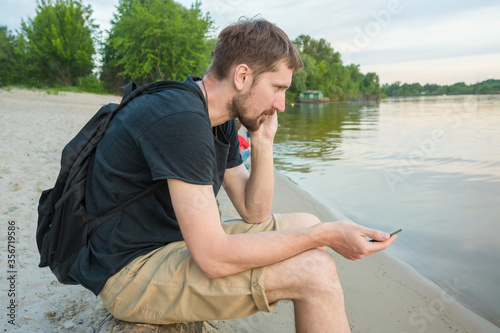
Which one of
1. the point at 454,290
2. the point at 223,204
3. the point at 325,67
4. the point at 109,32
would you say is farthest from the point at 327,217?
the point at 325,67

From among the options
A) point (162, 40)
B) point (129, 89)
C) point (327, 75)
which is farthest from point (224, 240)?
point (327, 75)

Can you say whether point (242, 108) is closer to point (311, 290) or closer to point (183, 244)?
point (183, 244)

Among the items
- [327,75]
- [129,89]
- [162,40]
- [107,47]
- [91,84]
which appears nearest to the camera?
[129,89]

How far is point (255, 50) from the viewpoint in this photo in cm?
205

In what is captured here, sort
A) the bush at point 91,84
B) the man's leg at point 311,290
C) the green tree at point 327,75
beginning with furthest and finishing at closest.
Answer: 1. the green tree at point 327,75
2. the bush at point 91,84
3. the man's leg at point 311,290

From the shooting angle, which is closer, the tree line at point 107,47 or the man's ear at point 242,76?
the man's ear at point 242,76

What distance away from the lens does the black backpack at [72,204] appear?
1772mm

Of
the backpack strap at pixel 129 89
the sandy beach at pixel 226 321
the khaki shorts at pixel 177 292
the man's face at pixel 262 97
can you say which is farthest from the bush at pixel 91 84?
the khaki shorts at pixel 177 292

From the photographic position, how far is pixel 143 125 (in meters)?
Answer: 1.68

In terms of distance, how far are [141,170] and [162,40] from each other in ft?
123

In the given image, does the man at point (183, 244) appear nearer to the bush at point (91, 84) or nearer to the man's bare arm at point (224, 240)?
the man's bare arm at point (224, 240)

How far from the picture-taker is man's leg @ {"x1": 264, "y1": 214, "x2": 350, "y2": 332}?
5.21ft

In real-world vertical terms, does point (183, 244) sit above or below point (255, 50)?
below

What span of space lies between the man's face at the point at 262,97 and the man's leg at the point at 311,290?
2.89 feet
